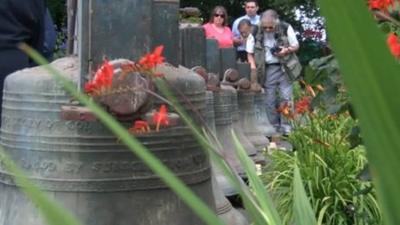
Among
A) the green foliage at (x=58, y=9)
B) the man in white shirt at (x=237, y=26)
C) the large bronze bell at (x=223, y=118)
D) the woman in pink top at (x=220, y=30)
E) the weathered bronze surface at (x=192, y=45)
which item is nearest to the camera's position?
the weathered bronze surface at (x=192, y=45)

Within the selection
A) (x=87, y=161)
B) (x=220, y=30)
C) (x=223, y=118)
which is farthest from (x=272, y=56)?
(x=87, y=161)

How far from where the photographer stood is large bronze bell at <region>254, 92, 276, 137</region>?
Answer: 8406 mm

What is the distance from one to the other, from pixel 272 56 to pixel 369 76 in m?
9.12

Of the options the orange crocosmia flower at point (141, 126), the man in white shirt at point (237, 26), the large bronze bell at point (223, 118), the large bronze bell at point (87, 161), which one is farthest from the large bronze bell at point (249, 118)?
the orange crocosmia flower at point (141, 126)

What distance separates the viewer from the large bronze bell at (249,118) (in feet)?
24.0

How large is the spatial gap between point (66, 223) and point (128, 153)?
194cm

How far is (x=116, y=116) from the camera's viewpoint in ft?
6.97

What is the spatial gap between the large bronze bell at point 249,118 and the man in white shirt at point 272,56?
1609 millimetres

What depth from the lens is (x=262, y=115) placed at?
29.7 feet

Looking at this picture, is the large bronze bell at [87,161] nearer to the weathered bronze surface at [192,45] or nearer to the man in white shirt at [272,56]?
the weathered bronze surface at [192,45]

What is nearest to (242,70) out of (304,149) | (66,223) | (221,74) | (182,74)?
(221,74)

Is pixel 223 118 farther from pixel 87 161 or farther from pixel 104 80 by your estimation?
pixel 104 80

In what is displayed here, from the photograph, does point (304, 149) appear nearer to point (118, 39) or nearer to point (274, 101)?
point (118, 39)

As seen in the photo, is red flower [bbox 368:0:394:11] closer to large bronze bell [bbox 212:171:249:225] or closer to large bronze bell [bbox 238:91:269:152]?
large bronze bell [bbox 212:171:249:225]
